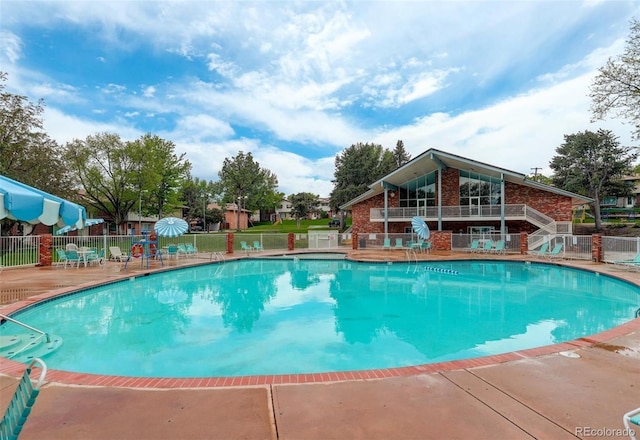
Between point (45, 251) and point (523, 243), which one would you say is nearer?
point (45, 251)

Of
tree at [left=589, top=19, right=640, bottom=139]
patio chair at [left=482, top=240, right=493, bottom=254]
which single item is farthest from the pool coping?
Result: tree at [left=589, top=19, right=640, bottom=139]

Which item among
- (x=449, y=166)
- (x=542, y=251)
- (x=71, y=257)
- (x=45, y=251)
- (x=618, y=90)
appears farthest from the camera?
(x=449, y=166)

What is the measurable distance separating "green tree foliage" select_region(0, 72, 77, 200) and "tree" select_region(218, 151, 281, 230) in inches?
1191

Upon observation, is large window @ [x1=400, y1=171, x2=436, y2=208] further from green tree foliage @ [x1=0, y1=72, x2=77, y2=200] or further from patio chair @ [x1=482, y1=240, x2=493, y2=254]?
green tree foliage @ [x1=0, y1=72, x2=77, y2=200]

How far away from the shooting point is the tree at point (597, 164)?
33438mm

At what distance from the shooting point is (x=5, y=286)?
33.1ft

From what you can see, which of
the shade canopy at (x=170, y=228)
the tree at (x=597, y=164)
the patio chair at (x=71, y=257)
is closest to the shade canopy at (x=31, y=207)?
the shade canopy at (x=170, y=228)

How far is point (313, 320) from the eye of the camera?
818cm

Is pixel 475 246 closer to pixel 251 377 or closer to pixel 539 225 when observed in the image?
pixel 539 225

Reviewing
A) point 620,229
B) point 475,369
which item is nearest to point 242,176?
point 620,229

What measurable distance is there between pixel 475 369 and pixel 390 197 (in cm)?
2469

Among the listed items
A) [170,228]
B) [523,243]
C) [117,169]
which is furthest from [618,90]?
[117,169]

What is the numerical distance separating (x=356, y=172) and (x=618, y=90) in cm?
2669

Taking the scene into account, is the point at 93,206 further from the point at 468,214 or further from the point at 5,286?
the point at 468,214
